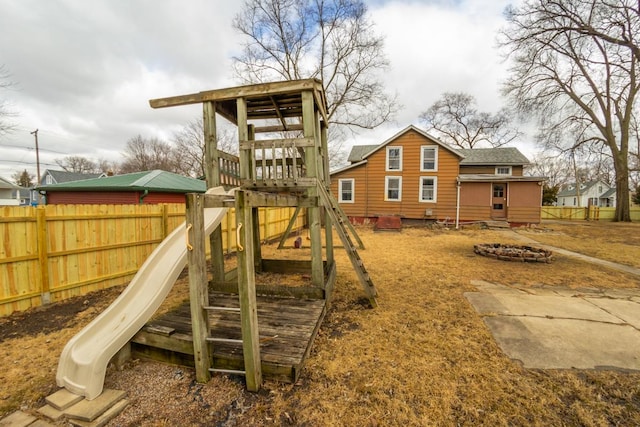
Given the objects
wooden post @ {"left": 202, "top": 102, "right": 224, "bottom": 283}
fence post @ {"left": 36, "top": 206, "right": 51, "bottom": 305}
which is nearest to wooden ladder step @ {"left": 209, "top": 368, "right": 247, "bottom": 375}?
wooden post @ {"left": 202, "top": 102, "right": 224, "bottom": 283}

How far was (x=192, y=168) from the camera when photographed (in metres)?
31.4

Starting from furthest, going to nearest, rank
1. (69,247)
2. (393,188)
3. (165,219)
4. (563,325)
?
(393,188) → (165,219) → (69,247) → (563,325)

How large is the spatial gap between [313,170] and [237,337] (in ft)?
8.39

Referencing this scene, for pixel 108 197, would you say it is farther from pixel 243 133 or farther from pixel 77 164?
pixel 77 164

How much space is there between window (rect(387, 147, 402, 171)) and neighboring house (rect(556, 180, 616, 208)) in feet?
162

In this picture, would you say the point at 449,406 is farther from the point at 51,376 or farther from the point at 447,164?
the point at 447,164

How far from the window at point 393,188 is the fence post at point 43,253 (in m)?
15.1

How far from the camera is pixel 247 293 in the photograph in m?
2.30

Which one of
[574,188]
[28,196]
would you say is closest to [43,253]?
[28,196]

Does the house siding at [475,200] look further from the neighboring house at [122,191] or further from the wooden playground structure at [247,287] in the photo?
the neighboring house at [122,191]

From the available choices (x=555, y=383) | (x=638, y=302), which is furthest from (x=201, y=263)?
(x=638, y=302)

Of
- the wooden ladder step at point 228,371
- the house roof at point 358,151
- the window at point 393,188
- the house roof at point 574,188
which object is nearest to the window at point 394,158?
the window at point 393,188

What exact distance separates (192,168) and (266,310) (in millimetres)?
32143

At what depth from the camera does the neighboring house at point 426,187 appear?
15.2m
